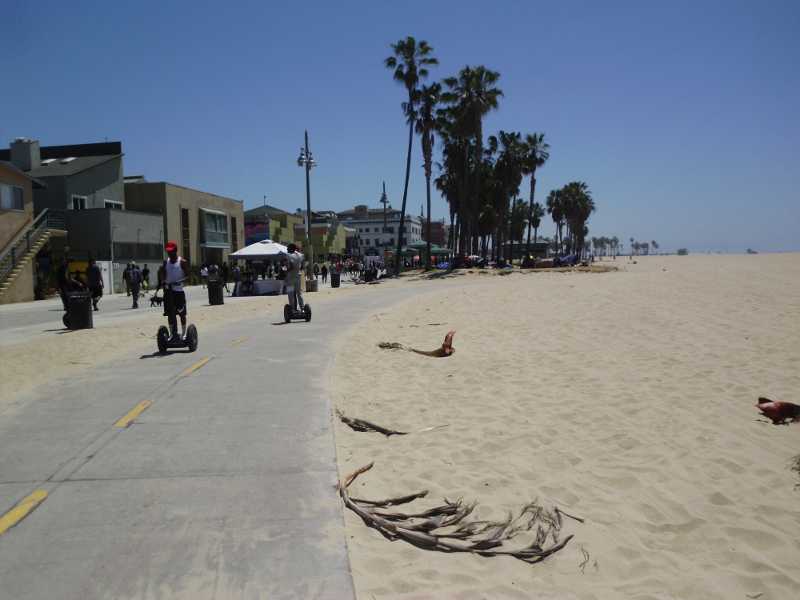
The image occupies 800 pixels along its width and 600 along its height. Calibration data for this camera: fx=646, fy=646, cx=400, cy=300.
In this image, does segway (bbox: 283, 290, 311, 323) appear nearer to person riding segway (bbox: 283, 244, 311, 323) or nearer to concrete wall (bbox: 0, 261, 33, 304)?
person riding segway (bbox: 283, 244, 311, 323)

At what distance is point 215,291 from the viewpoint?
25.6 meters

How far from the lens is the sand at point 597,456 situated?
359 cm

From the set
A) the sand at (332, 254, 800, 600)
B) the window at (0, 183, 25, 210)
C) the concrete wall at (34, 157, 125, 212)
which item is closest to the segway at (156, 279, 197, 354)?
the sand at (332, 254, 800, 600)

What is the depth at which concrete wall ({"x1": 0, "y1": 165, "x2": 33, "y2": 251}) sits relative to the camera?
3141cm

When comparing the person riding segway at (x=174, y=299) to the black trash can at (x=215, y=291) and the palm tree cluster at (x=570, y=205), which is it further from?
the palm tree cluster at (x=570, y=205)

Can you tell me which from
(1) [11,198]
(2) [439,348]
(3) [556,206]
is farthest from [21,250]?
(3) [556,206]

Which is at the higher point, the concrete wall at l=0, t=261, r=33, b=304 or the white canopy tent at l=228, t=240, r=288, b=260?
the white canopy tent at l=228, t=240, r=288, b=260

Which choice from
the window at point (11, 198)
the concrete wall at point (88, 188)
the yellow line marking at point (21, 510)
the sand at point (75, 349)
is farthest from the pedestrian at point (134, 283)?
the yellow line marking at point (21, 510)

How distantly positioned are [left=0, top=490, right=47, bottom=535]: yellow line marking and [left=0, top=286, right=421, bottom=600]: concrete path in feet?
0.20

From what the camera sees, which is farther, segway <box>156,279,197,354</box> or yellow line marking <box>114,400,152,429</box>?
segway <box>156,279,197,354</box>

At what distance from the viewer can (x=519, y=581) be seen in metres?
3.51

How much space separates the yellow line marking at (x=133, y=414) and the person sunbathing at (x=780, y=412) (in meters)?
6.46

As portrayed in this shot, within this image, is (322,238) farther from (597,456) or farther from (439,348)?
(597,456)

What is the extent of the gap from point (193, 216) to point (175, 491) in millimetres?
52447
